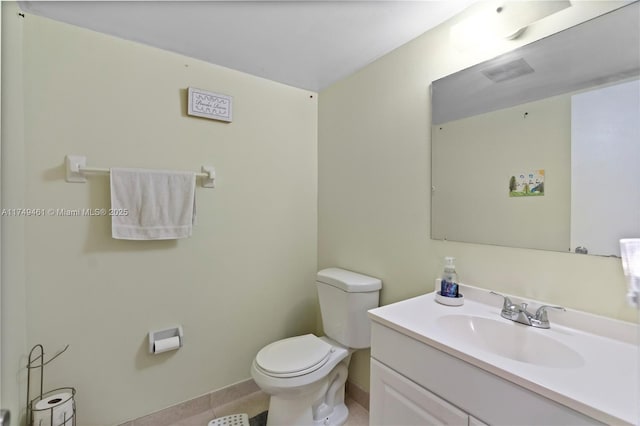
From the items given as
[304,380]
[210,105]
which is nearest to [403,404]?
[304,380]

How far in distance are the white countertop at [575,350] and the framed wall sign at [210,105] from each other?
1.43 m

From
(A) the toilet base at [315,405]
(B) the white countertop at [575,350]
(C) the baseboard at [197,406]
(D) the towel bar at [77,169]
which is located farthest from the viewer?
(C) the baseboard at [197,406]

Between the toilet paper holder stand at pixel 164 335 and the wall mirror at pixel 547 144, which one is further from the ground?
the wall mirror at pixel 547 144

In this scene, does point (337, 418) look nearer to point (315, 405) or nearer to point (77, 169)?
point (315, 405)

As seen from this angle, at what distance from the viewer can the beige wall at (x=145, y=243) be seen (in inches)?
49.9

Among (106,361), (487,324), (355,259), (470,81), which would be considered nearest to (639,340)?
(487,324)

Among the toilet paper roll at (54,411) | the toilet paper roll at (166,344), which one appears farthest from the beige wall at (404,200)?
the toilet paper roll at (54,411)

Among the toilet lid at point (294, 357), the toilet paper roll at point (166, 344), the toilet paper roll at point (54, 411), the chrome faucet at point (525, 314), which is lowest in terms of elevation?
the toilet paper roll at point (54, 411)

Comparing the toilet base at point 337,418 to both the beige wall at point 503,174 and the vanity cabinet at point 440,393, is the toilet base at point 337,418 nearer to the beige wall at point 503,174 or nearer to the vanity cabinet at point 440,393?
the vanity cabinet at point 440,393

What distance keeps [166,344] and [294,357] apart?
2.30ft

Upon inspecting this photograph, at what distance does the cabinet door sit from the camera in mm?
799

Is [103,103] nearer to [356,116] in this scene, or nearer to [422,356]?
[356,116]

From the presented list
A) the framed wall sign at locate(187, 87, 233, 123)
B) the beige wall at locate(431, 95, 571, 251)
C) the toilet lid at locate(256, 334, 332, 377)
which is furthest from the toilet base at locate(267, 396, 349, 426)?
the framed wall sign at locate(187, 87, 233, 123)

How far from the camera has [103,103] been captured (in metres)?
1.38
